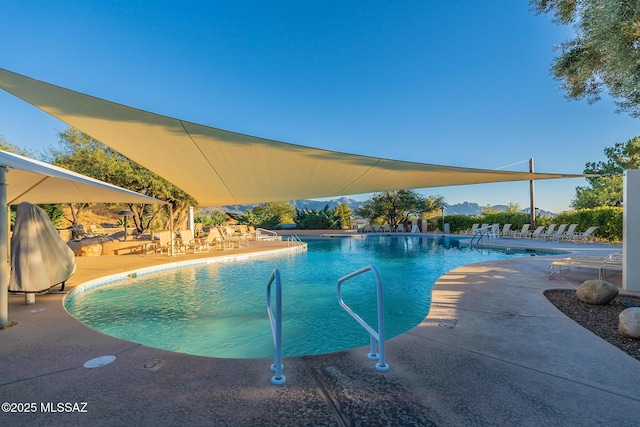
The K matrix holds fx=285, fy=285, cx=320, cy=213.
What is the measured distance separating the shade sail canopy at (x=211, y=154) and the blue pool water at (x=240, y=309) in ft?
8.66

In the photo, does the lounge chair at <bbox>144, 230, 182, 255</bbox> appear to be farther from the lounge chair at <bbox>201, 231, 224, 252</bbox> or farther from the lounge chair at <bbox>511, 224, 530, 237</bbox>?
the lounge chair at <bbox>511, 224, 530, 237</bbox>

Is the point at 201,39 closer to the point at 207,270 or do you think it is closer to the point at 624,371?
the point at 207,270

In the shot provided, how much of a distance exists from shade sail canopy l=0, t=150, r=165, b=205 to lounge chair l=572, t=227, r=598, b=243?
18.1 metres

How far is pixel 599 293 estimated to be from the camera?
3.88 meters

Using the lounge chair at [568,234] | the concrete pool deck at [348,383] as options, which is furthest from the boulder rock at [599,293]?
the lounge chair at [568,234]

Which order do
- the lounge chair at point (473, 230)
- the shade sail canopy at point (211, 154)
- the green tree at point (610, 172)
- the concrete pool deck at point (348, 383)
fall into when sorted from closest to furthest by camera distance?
1. the concrete pool deck at point (348, 383)
2. the shade sail canopy at point (211, 154)
3. the green tree at point (610, 172)
4. the lounge chair at point (473, 230)

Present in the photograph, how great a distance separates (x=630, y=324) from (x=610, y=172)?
945 inches

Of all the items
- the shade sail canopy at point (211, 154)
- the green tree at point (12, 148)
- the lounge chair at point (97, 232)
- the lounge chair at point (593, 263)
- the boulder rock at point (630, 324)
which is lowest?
the boulder rock at point (630, 324)

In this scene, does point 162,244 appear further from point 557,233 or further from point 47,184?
point 557,233

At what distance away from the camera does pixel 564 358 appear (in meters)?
2.38

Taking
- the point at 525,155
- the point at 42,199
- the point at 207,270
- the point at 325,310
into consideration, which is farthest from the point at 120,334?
the point at 525,155

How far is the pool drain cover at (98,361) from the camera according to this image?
7.52 ft

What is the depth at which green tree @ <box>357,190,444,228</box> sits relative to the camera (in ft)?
82.6

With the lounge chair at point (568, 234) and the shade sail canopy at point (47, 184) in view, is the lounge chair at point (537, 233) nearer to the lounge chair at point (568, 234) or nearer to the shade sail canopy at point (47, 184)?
the lounge chair at point (568, 234)
